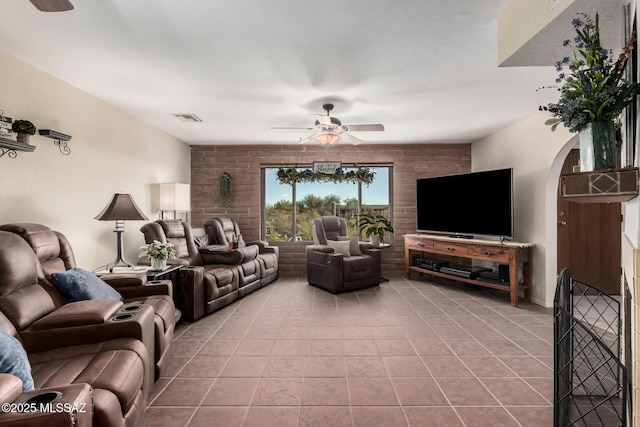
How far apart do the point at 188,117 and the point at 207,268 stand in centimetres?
195

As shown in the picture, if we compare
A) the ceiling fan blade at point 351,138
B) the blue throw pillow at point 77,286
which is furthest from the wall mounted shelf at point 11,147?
the ceiling fan blade at point 351,138

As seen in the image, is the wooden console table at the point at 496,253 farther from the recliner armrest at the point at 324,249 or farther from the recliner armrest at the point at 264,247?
the recliner armrest at the point at 264,247

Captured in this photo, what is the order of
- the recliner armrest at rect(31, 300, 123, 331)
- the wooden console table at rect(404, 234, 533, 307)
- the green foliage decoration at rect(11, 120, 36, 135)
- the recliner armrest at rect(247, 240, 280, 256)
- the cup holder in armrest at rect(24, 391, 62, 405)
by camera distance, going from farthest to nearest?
the recliner armrest at rect(247, 240, 280, 256), the wooden console table at rect(404, 234, 533, 307), the green foliage decoration at rect(11, 120, 36, 135), the recliner armrest at rect(31, 300, 123, 331), the cup holder in armrest at rect(24, 391, 62, 405)

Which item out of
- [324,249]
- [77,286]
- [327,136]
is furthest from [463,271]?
[77,286]

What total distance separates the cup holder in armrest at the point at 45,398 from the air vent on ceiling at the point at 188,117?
3.67 m

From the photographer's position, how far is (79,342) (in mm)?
1981

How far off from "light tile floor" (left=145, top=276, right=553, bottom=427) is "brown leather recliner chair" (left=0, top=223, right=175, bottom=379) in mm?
294

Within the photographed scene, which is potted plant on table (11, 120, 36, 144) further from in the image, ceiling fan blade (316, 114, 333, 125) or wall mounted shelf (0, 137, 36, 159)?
ceiling fan blade (316, 114, 333, 125)

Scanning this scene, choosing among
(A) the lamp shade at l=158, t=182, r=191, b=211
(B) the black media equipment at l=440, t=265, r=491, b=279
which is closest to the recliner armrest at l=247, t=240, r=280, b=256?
(A) the lamp shade at l=158, t=182, r=191, b=211

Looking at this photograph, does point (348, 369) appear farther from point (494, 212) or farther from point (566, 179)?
point (494, 212)

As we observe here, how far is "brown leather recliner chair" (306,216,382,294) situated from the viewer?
5027mm

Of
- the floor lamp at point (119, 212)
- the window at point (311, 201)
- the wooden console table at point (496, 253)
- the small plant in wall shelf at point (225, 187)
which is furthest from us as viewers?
the window at point (311, 201)

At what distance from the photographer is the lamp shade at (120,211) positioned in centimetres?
344

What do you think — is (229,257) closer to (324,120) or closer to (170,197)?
(170,197)
